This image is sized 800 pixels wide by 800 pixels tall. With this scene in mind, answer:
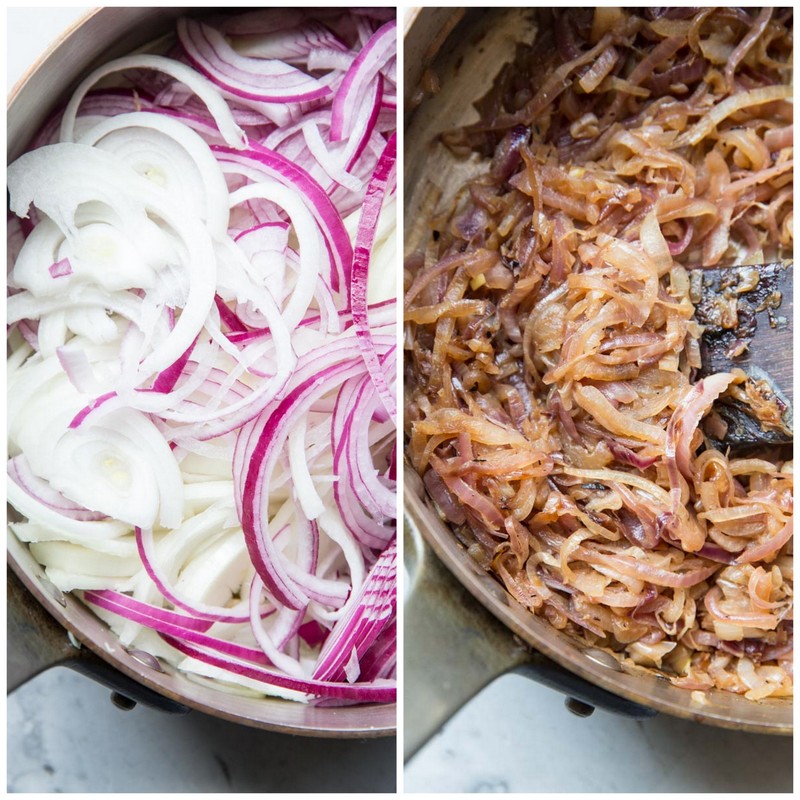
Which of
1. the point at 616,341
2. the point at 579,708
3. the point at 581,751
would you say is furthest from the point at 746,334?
the point at 581,751

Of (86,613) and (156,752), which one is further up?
(86,613)

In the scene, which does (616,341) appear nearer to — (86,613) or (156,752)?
(86,613)

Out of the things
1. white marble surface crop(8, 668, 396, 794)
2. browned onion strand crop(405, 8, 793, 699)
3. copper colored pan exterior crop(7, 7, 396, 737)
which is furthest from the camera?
white marble surface crop(8, 668, 396, 794)

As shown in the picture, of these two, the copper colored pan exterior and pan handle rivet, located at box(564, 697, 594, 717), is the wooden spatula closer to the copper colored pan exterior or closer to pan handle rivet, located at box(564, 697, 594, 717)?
pan handle rivet, located at box(564, 697, 594, 717)

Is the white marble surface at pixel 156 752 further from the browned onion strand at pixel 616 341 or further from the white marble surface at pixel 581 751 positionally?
the browned onion strand at pixel 616 341

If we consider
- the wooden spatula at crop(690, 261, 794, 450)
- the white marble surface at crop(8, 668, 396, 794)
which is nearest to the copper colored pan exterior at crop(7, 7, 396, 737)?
the white marble surface at crop(8, 668, 396, 794)
